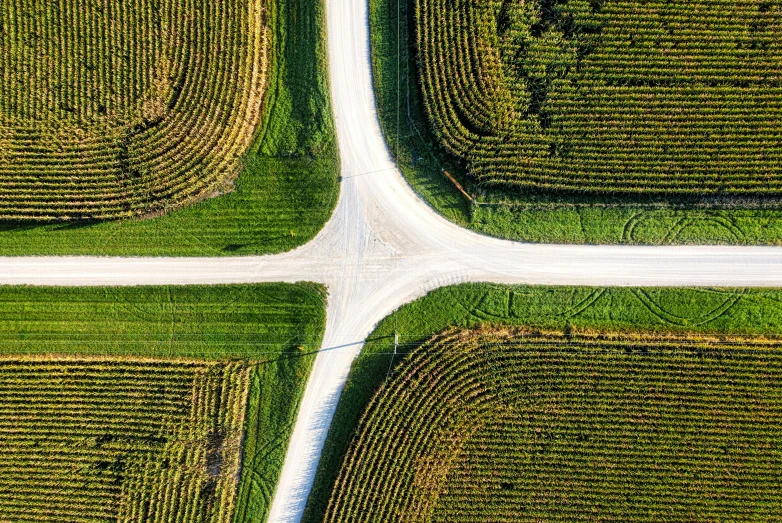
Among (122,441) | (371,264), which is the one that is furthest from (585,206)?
(122,441)

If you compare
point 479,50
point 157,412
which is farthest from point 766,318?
point 157,412

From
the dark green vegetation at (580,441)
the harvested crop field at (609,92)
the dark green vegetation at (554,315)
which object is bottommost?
the dark green vegetation at (580,441)

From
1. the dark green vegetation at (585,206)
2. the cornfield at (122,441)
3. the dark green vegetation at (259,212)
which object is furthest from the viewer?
the dark green vegetation at (259,212)

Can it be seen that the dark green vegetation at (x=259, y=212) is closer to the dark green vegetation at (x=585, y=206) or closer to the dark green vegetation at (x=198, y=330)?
the dark green vegetation at (x=198, y=330)

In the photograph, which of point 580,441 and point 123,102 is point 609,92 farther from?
point 123,102

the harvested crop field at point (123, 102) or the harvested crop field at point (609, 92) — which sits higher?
the harvested crop field at point (609, 92)

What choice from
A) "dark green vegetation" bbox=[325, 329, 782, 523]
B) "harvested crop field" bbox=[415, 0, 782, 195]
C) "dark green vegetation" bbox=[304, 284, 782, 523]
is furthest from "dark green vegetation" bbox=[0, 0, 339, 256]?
"dark green vegetation" bbox=[325, 329, 782, 523]

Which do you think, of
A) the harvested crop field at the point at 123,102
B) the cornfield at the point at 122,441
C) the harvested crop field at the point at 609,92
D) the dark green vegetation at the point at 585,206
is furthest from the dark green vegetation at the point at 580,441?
the harvested crop field at the point at 123,102

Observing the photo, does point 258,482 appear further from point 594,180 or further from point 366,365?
point 594,180
